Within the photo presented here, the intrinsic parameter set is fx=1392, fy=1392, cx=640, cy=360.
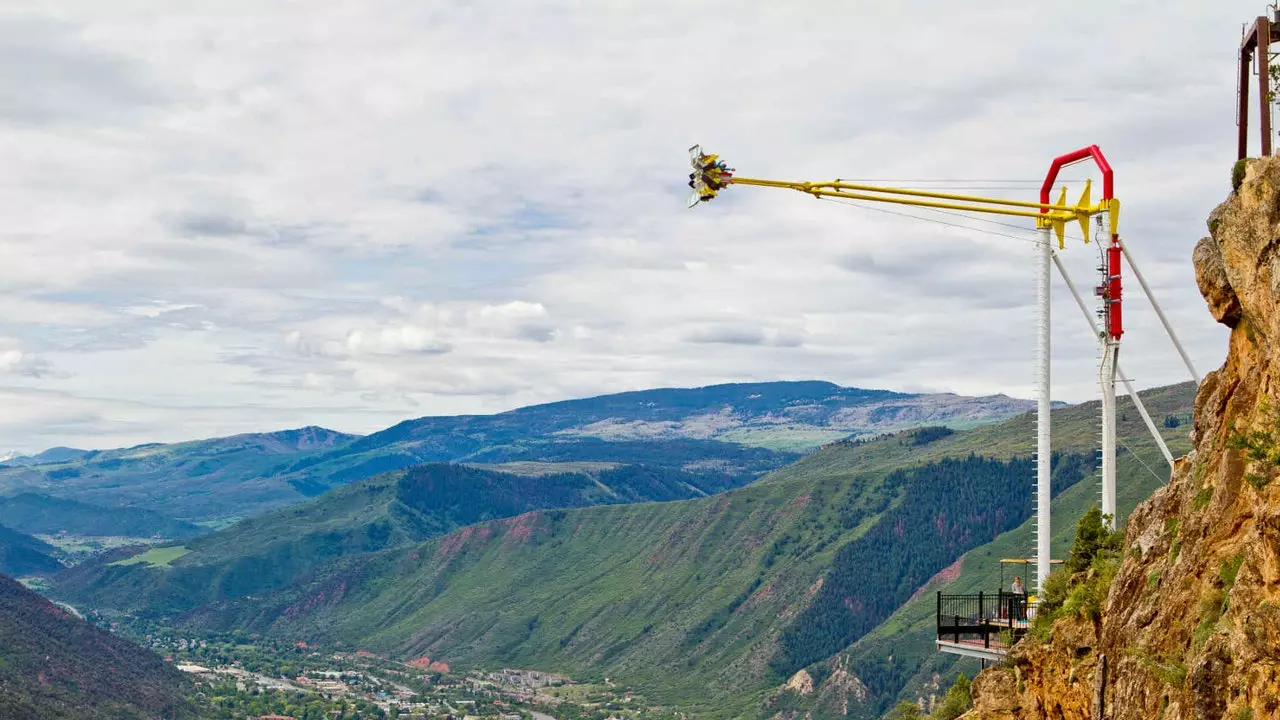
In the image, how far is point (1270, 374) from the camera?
120 ft

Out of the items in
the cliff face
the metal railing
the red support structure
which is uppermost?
the red support structure

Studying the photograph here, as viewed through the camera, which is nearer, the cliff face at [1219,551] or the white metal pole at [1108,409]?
the cliff face at [1219,551]

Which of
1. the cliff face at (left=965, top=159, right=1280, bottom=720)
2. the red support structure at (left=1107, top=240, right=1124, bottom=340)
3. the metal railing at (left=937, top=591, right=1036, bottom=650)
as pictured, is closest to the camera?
the cliff face at (left=965, top=159, right=1280, bottom=720)

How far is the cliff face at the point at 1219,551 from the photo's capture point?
3303 centimetres

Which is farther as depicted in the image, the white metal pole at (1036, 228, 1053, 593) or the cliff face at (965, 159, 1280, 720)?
the white metal pole at (1036, 228, 1053, 593)

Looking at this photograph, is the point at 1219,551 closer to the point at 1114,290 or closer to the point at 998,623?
the point at 1114,290

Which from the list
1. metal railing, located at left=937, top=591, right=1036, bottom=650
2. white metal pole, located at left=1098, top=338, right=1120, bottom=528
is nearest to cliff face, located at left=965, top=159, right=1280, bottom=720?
white metal pole, located at left=1098, top=338, right=1120, bottom=528

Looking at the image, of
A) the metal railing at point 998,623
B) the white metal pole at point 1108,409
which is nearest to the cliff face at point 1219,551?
the white metal pole at point 1108,409

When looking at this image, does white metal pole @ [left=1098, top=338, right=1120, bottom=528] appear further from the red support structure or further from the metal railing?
the metal railing

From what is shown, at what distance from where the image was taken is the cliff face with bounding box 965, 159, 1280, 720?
108 feet

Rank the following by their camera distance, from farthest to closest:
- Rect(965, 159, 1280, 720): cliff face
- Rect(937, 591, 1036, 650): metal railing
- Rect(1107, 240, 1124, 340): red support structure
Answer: Rect(937, 591, 1036, 650): metal railing < Rect(1107, 240, 1124, 340): red support structure < Rect(965, 159, 1280, 720): cliff face

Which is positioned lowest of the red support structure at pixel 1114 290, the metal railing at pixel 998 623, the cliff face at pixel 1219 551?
the metal railing at pixel 998 623

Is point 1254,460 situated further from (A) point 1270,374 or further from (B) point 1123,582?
(B) point 1123,582

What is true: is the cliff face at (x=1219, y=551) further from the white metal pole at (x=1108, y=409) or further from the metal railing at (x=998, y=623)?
the metal railing at (x=998, y=623)
